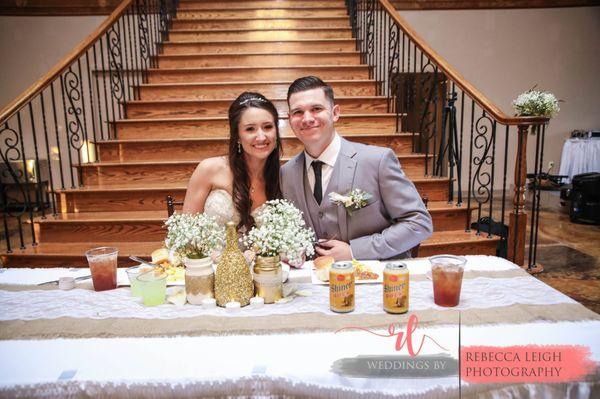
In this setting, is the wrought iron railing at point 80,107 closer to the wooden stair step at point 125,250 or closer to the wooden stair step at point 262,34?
the wooden stair step at point 262,34

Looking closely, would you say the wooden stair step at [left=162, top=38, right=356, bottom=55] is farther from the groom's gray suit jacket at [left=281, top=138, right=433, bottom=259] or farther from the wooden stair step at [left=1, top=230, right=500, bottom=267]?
the groom's gray suit jacket at [left=281, top=138, right=433, bottom=259]

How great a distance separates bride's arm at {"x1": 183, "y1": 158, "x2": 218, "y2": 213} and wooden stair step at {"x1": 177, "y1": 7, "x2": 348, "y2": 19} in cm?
444

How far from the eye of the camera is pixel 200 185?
2.32 meters

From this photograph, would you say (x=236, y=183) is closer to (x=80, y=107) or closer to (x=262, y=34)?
(x=262, y=34)

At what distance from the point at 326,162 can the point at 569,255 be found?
3.55 meters

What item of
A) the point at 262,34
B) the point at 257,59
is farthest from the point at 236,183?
the point at 262,34

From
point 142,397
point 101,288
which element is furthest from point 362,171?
point 142,397

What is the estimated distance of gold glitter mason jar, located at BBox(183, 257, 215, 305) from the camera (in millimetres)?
1241

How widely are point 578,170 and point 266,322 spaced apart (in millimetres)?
7815

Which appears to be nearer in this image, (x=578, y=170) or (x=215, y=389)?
(x=215, y=389)

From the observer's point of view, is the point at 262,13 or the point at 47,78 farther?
the point at 262,13

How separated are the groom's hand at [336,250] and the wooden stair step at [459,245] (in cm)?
165

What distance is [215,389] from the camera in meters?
0.90

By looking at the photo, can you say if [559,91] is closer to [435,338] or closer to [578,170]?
[578,170]
